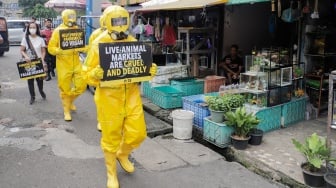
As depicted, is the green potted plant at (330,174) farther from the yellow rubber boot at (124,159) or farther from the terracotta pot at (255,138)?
the yellow rubber boot at (124,159)

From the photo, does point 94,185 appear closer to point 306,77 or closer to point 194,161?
point 194,161

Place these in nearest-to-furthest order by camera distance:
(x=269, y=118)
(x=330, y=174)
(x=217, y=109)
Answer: (x=330, y=174) < (x=217, y=109) < (x=269, y=118)

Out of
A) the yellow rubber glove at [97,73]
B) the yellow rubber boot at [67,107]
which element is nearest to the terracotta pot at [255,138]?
the yellow rubber glove at [97,73]

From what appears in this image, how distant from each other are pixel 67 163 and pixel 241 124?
2.47 metres

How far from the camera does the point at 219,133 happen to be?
18.6 ft

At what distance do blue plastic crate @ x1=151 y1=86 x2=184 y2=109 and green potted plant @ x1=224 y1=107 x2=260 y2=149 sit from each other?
223cm

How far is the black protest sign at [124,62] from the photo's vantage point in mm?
4059

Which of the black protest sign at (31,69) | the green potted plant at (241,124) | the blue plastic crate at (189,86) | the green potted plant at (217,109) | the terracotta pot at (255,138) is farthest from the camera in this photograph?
the black protest sign at (31,69)

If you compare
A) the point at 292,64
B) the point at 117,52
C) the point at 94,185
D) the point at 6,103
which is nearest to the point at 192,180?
the point at 94,185

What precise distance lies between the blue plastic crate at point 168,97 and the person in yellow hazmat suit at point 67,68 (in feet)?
5.19

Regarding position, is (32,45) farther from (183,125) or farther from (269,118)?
(269,118)

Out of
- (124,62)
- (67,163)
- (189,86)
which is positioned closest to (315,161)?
(124,62)

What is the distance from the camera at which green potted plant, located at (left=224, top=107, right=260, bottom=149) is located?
543 cm

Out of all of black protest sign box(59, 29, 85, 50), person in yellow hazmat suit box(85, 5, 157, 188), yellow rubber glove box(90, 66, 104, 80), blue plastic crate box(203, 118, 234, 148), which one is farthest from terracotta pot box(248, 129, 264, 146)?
black protest sign box(59, 29, 85, 50)
